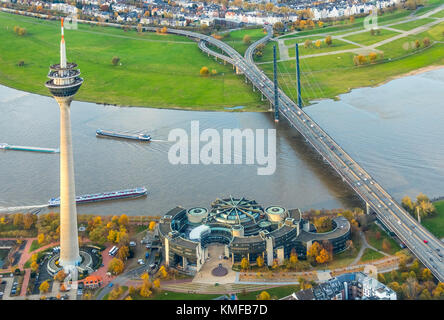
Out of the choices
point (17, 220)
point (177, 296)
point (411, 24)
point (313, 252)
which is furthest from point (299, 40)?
point (177, 296)

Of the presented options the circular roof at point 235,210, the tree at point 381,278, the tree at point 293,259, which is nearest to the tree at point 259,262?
the tree at point 293,259

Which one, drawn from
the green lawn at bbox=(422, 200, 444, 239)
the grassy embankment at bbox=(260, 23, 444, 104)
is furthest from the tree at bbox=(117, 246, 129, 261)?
the grassy embankment at bbox=(260, 23, 444, 104)

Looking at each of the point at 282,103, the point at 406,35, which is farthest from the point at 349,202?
the point at 406,35

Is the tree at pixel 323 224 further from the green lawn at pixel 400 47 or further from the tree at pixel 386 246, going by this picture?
the green lawn at pixel 400 47

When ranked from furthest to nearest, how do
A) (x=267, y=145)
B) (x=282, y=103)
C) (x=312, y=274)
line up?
(x=282, y=103) < (x=267, y=145) < (x=312, y=274)

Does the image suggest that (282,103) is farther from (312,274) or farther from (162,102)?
(312,274)

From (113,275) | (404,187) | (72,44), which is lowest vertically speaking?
(113,275)
